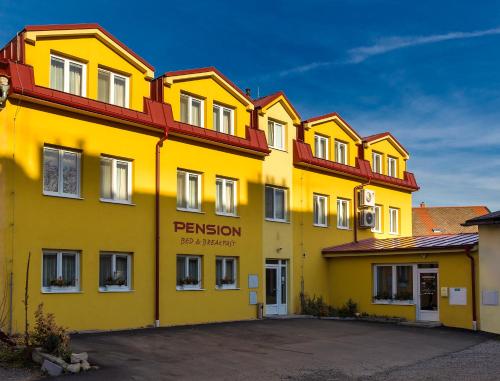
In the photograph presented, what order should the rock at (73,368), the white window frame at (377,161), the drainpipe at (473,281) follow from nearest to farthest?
the rock at (73,368) < the drainpipe at (473,281) < the white window frame at (377,161)

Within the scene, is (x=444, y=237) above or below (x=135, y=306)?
above

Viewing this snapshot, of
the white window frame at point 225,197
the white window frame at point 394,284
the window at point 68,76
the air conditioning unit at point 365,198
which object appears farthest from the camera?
the air conditioning unit at point 365,198

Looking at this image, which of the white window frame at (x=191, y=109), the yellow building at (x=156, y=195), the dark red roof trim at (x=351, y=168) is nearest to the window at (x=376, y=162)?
the dark red roof trim at (x=351, y=168)

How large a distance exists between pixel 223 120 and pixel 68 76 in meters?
6.30

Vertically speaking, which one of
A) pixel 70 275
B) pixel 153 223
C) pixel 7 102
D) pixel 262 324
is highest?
pixel 7 102

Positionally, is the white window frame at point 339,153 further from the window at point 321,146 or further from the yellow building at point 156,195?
the window at point 321,146

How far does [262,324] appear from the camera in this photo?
71.8 ft

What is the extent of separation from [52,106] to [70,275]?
444cm

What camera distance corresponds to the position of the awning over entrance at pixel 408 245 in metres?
23.7

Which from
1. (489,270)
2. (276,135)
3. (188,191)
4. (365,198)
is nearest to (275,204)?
(276,135)

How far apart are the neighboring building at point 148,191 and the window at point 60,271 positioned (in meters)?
0.03

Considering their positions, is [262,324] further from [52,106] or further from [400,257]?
[52,106]

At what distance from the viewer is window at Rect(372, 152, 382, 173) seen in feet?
103

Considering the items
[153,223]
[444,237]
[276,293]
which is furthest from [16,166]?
[444,237]
